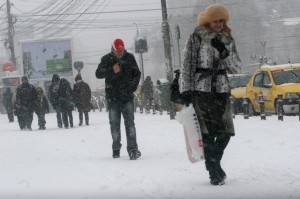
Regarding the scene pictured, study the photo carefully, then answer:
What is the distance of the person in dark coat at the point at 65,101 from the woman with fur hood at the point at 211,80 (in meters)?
12.2

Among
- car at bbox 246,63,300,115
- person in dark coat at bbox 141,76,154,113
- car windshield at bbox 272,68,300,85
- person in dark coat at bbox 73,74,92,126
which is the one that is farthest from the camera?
person in dark coat at bbox 141,76,154,113

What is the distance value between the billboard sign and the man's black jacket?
37.0m

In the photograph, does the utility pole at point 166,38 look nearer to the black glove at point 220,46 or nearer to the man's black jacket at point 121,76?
the man's black jacket at point 121,76

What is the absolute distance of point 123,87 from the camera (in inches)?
342

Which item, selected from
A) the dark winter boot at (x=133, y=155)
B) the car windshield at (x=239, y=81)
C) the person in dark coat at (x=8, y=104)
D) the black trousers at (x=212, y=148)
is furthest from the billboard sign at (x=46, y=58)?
the black trousers at (x=212, y=148)

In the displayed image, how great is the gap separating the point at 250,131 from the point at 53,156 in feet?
13.8

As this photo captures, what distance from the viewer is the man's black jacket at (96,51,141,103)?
8.70m

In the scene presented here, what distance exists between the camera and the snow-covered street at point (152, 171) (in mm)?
5801

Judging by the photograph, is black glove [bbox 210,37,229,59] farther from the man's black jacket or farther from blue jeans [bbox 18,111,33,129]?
blue jeans [bbox 18,111,33,129]

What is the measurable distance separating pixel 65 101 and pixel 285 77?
635cm

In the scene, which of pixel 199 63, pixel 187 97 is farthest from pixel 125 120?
pixel 199 63

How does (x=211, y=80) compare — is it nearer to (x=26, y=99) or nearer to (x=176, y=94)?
(x=176, y=94)

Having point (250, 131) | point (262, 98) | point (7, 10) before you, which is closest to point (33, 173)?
point (250, 131)

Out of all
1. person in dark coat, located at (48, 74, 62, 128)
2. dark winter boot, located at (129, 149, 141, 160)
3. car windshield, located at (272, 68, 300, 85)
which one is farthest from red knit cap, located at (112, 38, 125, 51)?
person in dark coat, located at (48, 74, 62, 128)
